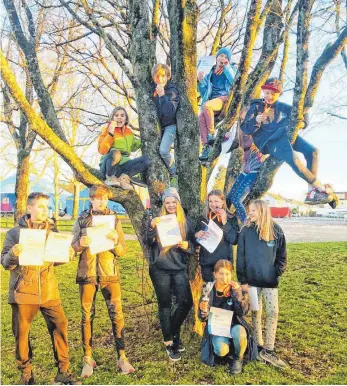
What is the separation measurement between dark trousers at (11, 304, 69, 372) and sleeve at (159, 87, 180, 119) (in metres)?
2.47

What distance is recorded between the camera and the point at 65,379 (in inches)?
144

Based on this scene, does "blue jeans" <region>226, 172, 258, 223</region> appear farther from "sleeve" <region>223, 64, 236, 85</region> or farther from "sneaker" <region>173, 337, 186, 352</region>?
"sneaker" <region>173, 337, 186, 352</region>

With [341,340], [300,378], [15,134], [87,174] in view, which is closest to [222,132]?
[87,174]

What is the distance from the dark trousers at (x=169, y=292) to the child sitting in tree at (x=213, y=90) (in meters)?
1.50

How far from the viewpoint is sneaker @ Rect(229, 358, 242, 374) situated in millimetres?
3840

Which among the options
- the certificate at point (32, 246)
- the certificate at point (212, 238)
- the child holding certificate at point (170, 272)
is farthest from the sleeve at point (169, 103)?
the certificate at point (32, 246)

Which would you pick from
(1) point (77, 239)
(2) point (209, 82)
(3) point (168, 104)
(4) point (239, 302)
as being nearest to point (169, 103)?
(3) point (168, 104)

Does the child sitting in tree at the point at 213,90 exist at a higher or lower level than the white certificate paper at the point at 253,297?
higher

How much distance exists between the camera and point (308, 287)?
7.58 m

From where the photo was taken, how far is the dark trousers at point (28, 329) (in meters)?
3.49

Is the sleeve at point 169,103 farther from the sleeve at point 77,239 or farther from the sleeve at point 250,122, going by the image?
the sleeve at point 77,239

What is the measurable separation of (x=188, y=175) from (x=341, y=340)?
283cm

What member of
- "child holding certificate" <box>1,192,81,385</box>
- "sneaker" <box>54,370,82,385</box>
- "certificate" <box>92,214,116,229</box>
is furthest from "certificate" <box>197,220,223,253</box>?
"sneaker" <box>54,370,82,385</box>

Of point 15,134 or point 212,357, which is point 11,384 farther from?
point 15,134
